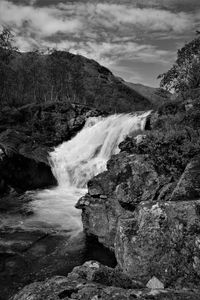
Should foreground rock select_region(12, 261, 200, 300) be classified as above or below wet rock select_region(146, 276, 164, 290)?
above

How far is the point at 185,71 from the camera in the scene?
32.8 metres

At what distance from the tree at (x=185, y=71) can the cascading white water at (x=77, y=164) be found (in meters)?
4.74

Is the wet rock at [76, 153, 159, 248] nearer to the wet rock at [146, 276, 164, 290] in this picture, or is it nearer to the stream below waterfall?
the stream below waterfall

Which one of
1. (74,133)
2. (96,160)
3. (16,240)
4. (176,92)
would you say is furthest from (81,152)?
(16,240)

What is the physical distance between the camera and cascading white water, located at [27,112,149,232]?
71.6 ft

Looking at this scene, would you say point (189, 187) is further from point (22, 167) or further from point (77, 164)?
point (22, 167)

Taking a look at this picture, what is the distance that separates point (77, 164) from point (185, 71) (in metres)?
14.3

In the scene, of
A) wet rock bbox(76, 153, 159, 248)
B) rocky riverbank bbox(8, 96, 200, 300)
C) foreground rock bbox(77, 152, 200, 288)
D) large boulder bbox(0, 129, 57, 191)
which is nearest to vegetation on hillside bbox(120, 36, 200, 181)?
rocky riverbank bbox(8, 96, 200, 300)

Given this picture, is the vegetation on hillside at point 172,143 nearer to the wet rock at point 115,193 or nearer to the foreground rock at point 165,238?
the wet rock at point 115,193

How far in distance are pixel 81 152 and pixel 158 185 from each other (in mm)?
20915

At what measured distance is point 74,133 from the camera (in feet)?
A: 143

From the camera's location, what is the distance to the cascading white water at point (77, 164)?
859 inches

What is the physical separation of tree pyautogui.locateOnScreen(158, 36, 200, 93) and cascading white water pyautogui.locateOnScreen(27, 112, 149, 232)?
4.74 metres

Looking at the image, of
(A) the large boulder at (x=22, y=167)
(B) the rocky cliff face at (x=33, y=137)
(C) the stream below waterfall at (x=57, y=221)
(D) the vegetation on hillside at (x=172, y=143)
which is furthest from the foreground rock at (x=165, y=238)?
(B) the rocky cliff face at (x=33, y=137)
